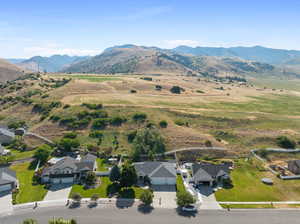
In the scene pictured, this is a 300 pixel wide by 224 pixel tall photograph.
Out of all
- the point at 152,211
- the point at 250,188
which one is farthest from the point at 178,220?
the point at 250,188

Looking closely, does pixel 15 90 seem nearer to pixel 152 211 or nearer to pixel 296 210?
pixel 152 211

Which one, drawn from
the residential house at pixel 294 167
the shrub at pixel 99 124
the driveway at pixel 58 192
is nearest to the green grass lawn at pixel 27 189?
the driveway at pixel 58 192

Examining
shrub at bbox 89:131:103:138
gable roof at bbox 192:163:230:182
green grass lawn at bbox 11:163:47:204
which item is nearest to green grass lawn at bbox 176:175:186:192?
gable roof at bbox 192:163:230:182

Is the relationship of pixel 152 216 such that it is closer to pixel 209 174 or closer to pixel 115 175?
pixel 115 175

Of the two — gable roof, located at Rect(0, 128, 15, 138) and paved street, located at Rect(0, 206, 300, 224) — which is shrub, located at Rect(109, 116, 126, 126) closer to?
gable roof, located at Rect(0, 128, 15, 138)

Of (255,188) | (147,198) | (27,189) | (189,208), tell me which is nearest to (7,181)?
(27,189)

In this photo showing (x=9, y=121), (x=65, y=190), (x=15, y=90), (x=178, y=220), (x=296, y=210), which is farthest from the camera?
(x=15, y=90)

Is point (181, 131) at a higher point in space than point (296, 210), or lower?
higher

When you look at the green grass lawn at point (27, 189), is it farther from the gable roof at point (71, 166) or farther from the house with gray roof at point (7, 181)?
the gable roof at point (71, 166)
